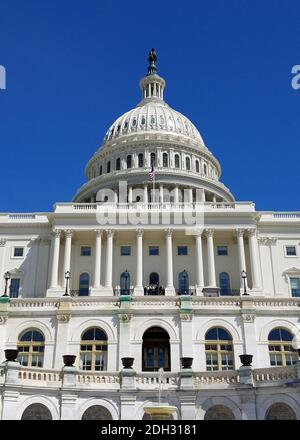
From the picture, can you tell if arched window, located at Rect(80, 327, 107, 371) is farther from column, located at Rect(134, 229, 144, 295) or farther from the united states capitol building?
column, located at Rect(134, 229, 144, 295)

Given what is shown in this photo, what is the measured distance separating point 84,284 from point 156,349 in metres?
35.1

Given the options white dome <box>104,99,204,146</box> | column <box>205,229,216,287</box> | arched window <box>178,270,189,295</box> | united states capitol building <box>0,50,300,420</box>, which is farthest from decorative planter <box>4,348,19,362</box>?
white dome <box>104,99,204,146</box>

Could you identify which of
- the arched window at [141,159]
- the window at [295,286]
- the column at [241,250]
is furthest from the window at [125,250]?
the arched window at [141,159]

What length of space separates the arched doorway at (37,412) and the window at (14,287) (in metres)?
44.1

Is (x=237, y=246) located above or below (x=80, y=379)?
above

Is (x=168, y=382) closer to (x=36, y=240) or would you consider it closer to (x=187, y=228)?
(x=187, y=228)

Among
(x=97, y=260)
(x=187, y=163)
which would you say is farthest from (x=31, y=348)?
(x=187, y=163)

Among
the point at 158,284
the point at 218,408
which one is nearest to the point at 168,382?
the point at 218,408

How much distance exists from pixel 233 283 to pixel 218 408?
43.6 metres

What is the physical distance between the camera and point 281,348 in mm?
43812

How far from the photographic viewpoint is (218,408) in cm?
3491

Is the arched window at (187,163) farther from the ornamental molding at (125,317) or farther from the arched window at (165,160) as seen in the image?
the ornamental molding at (125,317)

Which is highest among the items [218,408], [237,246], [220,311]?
[237,246]

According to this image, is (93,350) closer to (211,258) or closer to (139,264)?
(139,264)
